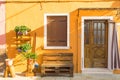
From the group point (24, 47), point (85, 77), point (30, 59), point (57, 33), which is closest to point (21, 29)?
point (24, 47)

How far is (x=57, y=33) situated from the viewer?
1266cm

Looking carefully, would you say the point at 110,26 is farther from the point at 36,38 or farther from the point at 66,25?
the point at 36,38

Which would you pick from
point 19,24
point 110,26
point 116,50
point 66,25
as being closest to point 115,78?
point 116,50

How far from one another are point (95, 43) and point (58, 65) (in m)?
2.16

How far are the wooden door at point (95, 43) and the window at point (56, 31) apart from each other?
0.94 meters

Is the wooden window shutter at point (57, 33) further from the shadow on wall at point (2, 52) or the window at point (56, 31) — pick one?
the shadow on wall at point (2, 52)

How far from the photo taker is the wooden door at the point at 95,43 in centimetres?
1269

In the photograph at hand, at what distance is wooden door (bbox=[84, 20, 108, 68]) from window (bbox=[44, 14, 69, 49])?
0.94 meters

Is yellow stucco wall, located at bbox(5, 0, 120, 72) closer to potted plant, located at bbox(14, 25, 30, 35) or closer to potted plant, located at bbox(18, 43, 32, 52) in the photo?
potted plant, located at bbox(14, 25, 30, 35)

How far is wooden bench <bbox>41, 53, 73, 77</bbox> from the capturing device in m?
11.9

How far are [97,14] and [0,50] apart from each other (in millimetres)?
4732

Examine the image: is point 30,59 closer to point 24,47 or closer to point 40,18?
point 24,47

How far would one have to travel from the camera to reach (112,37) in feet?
40.0

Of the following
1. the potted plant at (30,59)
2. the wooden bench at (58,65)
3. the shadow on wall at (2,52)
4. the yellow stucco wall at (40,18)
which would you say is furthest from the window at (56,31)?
the shadow on wall at (2,52)
